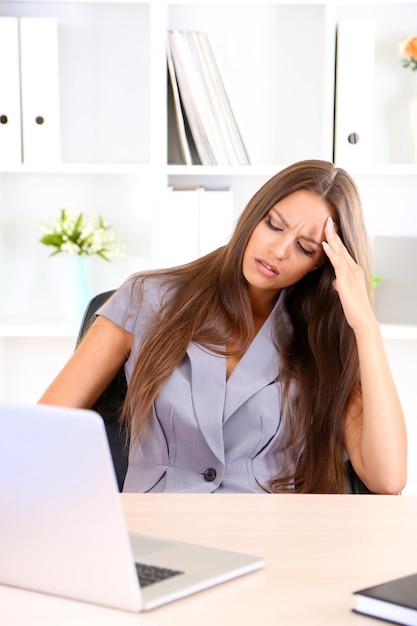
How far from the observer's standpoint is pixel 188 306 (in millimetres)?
1858

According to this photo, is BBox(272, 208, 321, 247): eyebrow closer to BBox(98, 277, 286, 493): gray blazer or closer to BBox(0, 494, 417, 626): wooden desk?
BBox(98, 277, 286, 493): gray blazer

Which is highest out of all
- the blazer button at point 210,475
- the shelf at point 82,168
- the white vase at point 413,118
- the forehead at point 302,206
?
the white vase at point 413,118

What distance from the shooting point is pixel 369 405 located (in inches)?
67.8

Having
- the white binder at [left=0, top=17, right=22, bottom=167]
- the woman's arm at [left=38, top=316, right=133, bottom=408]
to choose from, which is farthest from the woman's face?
the white binder at [left=0, top=17, right=22, bottom=167]

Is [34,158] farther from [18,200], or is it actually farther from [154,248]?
[154,248]

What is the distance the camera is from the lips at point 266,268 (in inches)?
72.0

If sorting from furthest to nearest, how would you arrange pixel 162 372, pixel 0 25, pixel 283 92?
1. pixel 283 92
2. pixel 0 25
3. pixel 162 372

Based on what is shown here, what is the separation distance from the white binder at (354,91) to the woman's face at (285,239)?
90cm

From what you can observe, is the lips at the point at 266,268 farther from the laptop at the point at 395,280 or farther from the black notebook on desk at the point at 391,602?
the laptop at the point at 395,280

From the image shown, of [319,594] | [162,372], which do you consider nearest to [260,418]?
[162,372]

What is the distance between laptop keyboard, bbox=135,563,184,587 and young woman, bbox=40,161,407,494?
27.4 inches

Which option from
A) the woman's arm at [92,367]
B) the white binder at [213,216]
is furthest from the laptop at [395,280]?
the woman's arm at [92,367]

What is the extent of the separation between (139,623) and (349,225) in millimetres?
1151

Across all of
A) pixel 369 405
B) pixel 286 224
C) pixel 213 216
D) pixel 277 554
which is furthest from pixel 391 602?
pixel 213 216
